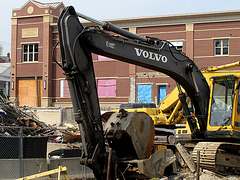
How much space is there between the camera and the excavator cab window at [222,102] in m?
10.8

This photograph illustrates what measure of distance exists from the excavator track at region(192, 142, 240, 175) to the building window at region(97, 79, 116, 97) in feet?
82.1

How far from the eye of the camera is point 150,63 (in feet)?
30.3

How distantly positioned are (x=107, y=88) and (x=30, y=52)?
365 inches

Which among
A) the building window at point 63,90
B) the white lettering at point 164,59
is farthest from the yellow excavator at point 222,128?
the building window at point 63,90

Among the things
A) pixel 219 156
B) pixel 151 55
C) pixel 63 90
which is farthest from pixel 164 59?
pixel 63 90

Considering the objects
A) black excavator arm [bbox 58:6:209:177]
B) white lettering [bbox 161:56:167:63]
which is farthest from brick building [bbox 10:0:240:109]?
black excavator arm [bbox 58:6:209:177]

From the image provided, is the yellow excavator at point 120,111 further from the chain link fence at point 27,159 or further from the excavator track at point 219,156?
the chain link fence at point 27,159

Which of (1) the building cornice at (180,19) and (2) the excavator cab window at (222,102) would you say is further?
(1) the building cornice at (180,19)

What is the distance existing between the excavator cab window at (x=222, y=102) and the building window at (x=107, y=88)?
25014mm

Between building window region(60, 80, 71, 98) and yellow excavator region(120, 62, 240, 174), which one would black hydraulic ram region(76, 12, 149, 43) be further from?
building window region(60, 80, 71, 98)

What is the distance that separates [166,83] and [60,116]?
1014 cm

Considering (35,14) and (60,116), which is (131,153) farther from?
(35,14)

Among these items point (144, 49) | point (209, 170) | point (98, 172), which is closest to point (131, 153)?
point (98, 172)

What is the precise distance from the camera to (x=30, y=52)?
38.9 metres
